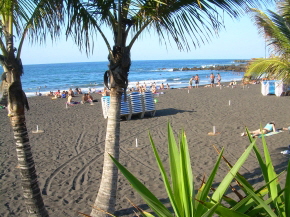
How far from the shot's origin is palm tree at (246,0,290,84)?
6.37 meters

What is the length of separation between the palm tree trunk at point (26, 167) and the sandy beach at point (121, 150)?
1230 mm

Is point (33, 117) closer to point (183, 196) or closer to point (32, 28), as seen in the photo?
point (32, 28)

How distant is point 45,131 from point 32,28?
859 centimetres

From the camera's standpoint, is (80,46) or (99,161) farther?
(99,161)

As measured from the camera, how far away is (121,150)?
30.6 ft

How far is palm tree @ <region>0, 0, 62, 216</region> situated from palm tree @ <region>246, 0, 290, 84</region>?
4.23m

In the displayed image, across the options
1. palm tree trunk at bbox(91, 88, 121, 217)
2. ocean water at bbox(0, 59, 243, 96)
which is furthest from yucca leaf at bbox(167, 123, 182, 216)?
ocean water at bbox(0, 59, 243, 96)

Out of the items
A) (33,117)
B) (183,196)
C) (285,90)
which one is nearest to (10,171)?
(183,196)

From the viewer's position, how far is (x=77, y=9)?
4.20 meters

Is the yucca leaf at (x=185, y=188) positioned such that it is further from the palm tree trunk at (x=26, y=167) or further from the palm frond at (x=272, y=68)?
the palm frond at (x=272, y=68)

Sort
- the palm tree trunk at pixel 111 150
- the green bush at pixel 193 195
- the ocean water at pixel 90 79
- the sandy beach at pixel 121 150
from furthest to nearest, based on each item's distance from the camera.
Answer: the ocean water at pixel 90 79 → the sandy beach at pixel 121 150 → the palm tree trunk at pixel 111 150 → the green bush at pixel 193 195

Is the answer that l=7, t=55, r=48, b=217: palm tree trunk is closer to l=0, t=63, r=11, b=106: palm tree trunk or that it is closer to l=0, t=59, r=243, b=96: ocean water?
l=0, t=63, r=11, b=106: palm tree trunk

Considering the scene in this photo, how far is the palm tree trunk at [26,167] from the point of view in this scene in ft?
13.2

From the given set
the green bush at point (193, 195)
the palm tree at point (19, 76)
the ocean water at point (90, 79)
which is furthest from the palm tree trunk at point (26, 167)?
the ocean water at point (90, 79)
